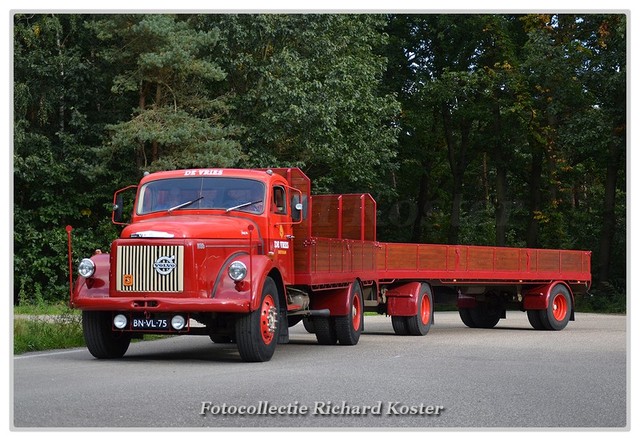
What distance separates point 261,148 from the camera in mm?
39406

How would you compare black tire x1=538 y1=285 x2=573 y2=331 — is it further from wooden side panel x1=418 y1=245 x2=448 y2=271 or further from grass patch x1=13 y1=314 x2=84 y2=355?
grass patch x1=13 y1=314 x2=84 y2=355

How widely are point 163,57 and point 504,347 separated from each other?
19860mm

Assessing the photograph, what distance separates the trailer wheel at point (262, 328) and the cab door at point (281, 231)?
0.83 metres

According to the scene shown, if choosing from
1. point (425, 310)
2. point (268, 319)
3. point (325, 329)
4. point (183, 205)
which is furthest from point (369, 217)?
point (268, 319)

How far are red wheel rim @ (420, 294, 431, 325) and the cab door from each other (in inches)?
267

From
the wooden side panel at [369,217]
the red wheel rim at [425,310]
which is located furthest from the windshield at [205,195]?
the red wheel rim at [425,310]

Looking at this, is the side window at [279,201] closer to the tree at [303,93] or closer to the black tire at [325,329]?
the black tire at [325,329]

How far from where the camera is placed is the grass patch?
18.0 m

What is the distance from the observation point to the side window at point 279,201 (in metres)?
17.1

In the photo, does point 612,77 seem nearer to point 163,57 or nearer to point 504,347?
point 163,57

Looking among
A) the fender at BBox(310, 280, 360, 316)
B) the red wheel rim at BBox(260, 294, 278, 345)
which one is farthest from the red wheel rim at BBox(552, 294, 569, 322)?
the red wheel rim at BBox(260, 294, 278, 345)

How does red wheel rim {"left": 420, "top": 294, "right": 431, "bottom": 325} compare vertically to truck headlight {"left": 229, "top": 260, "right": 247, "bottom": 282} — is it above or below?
below

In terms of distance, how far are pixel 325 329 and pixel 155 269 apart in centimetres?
536

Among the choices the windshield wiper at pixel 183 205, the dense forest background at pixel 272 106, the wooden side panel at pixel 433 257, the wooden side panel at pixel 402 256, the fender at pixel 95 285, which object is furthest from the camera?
the dense forest background at pixel 272 106
